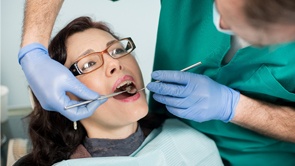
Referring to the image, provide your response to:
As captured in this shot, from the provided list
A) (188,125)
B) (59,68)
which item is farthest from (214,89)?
(59,68)

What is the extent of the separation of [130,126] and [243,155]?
0.51m

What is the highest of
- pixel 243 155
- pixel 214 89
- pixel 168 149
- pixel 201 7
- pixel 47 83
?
pixel 201 7

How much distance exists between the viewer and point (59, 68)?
1.29 m

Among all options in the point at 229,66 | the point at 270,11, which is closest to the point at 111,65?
the point at 229,66

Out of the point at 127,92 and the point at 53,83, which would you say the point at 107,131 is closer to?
the point at 127,92

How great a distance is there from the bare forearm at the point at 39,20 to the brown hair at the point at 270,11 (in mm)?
773

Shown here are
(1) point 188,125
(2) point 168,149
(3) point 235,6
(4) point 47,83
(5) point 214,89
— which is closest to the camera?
(3) point 235,6

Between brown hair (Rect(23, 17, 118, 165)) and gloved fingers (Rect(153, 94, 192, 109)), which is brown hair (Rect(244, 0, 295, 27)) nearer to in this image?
gloved fingers (Rect(153, 94, 192, 109))

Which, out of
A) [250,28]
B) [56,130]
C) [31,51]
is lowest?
[56,130]

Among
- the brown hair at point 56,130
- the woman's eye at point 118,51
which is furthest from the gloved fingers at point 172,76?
the brown hair at point 56,130

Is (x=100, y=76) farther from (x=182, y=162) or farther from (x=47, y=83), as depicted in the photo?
(x=182, y=162)

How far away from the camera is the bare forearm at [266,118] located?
4.74ft

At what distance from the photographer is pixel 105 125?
153 centimetres

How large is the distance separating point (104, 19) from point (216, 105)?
2.99ft
